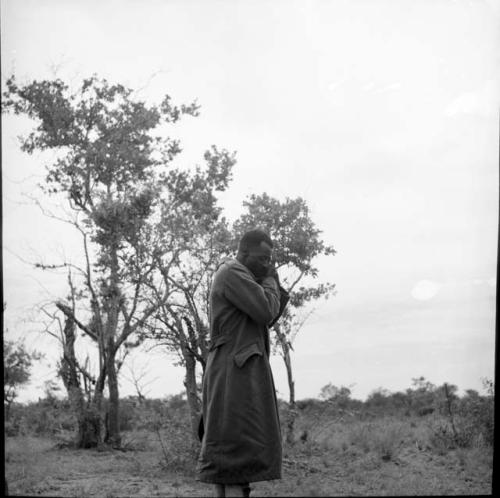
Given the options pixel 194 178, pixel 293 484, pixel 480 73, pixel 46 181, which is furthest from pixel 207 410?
pixel 46 181

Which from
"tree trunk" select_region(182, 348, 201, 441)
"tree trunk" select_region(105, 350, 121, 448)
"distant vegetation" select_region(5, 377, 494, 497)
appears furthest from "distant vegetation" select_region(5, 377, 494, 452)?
"tree trunk" select_region(105, 350, 121, 448)

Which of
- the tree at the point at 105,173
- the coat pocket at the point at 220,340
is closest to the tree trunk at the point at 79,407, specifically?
the tree at the point at 105,173

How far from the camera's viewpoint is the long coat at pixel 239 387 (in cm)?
268

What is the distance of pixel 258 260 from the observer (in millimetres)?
2953

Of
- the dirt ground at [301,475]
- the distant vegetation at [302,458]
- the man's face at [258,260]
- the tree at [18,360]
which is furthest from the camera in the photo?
the tree at [18,360]

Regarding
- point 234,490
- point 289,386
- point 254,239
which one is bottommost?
point 289,386

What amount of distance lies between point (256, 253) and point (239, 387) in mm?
656

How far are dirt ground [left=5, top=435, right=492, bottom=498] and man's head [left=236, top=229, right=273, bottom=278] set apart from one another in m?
2.57

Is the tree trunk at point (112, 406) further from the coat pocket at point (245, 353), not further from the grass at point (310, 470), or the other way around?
the coat pocket at point (245, 353)

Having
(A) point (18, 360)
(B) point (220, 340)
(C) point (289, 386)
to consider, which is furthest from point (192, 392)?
(B) point (220, 340)

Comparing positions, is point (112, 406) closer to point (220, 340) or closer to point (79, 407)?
point (79, 407)

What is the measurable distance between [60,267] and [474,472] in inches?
248

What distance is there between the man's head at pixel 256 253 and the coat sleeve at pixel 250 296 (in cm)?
13

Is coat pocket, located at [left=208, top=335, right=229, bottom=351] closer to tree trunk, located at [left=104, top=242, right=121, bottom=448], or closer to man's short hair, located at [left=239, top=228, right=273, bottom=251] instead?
man's short hair, located at [left=239, top=228, right=273, bottom=251]
